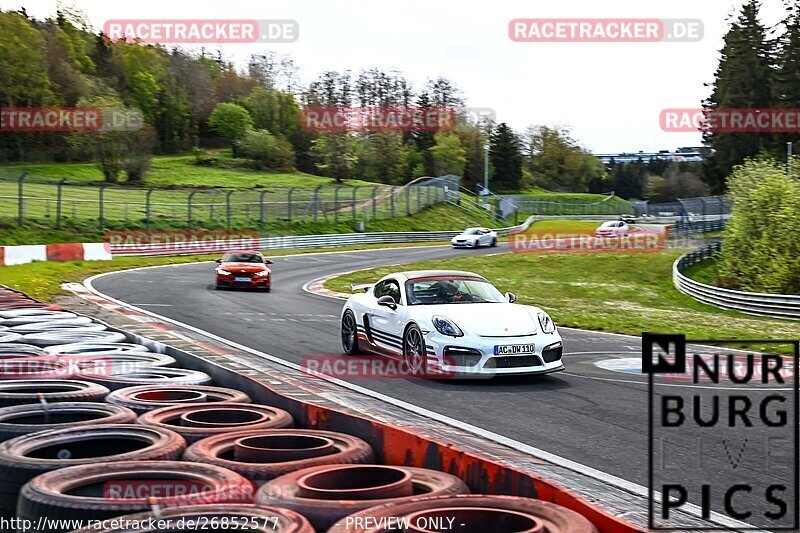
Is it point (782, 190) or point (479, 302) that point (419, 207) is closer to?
point (782, 190)

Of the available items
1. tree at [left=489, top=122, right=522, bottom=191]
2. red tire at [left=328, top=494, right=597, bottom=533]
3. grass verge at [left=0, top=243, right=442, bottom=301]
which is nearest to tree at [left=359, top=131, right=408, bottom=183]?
tree at [left=489, top=122, right=522, bottom=191]

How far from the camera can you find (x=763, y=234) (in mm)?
31734

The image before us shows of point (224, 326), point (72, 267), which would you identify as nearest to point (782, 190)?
point (224, 326)

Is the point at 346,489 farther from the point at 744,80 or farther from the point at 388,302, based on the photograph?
the point at 744,80

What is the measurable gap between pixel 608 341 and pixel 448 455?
10592mm

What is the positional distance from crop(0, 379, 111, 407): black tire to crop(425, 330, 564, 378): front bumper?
13.6 feet

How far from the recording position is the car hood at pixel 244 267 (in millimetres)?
25578

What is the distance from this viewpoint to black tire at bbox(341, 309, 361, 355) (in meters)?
12.5

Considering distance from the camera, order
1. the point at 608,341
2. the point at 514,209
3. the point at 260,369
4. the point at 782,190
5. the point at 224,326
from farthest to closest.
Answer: the point at 514,209, the point at 782,190, the point at 224,326, the point at 608,341, the point at 260,369

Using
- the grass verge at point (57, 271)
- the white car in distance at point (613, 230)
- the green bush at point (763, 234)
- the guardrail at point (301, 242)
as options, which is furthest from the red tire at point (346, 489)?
the white car in distance at point (613, 230)

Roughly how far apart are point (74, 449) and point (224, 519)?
6.78ft

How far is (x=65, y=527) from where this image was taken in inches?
155

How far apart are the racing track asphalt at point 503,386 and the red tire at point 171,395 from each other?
2221mm

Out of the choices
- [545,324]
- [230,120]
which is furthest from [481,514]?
[230,120]
